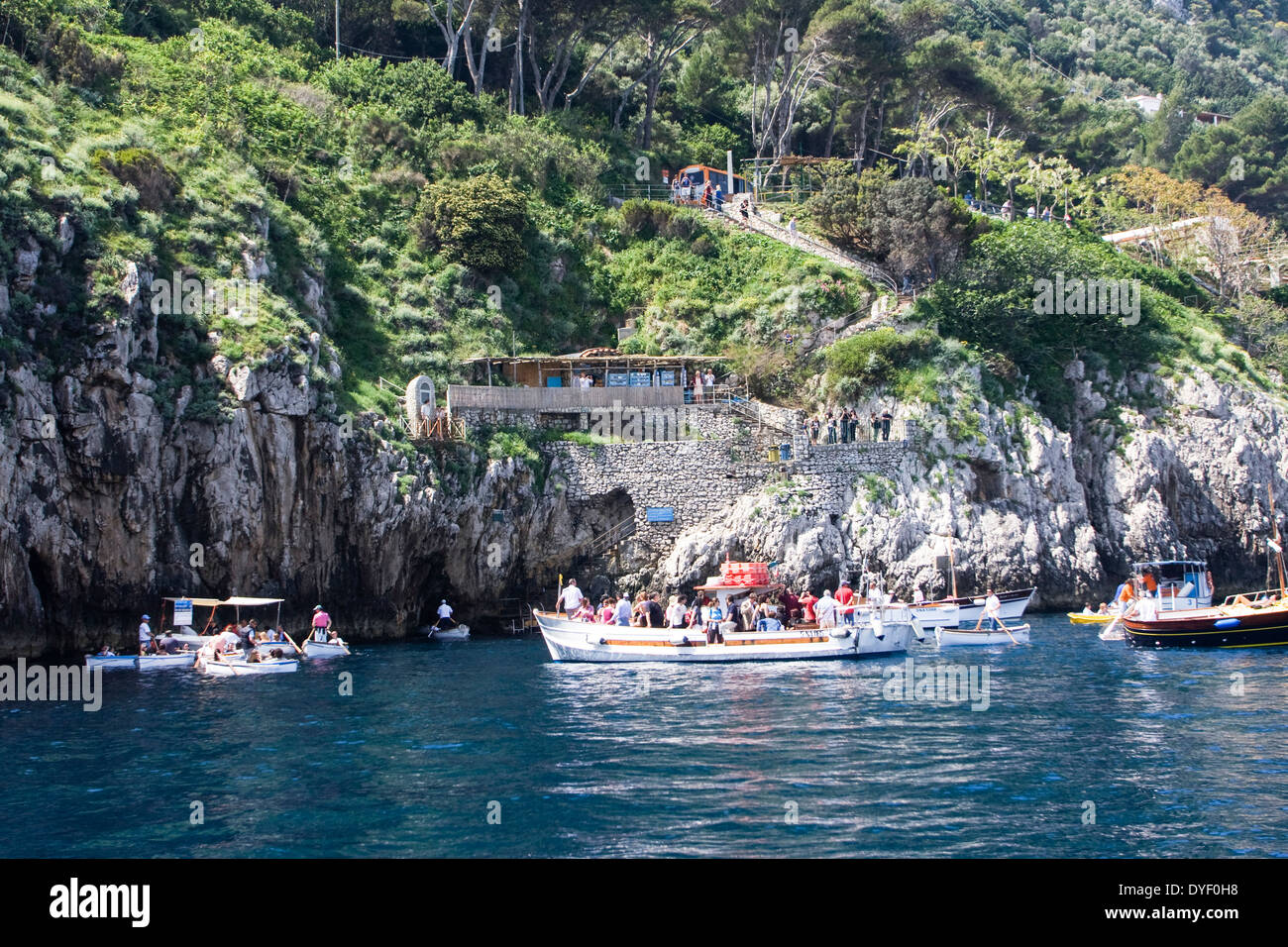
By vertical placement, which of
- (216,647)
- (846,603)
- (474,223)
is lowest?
(216,647)

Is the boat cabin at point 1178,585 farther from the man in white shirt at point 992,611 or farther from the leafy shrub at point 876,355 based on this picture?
the leafy shrub at point 876,355

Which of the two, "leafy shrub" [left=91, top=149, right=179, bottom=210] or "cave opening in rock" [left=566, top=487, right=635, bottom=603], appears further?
"cave opening in rock" [left=566, top=487, right=635, bottom=603]

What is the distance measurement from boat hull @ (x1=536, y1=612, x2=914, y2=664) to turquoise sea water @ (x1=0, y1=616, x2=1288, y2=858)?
102 inches

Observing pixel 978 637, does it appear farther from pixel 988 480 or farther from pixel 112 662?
pixel 112 662

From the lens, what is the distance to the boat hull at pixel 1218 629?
112ft

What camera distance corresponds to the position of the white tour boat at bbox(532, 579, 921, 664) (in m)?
34.4

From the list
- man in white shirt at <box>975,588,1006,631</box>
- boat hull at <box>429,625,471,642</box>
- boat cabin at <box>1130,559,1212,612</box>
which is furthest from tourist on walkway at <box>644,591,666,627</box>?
boat cabin at <box>1130,559,1212,612</box>

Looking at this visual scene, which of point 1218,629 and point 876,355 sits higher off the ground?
point 876,355

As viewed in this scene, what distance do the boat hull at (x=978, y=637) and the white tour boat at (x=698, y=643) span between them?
4.05 meters

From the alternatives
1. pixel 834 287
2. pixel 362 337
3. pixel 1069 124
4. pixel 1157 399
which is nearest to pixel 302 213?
pixel 362 337

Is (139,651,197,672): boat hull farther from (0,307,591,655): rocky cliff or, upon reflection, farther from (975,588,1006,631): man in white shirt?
(975,588,1006,631): man in white shirt

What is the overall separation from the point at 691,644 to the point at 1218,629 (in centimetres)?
1651

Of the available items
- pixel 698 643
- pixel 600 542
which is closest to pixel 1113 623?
pixel 698 643

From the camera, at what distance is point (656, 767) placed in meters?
20.1
